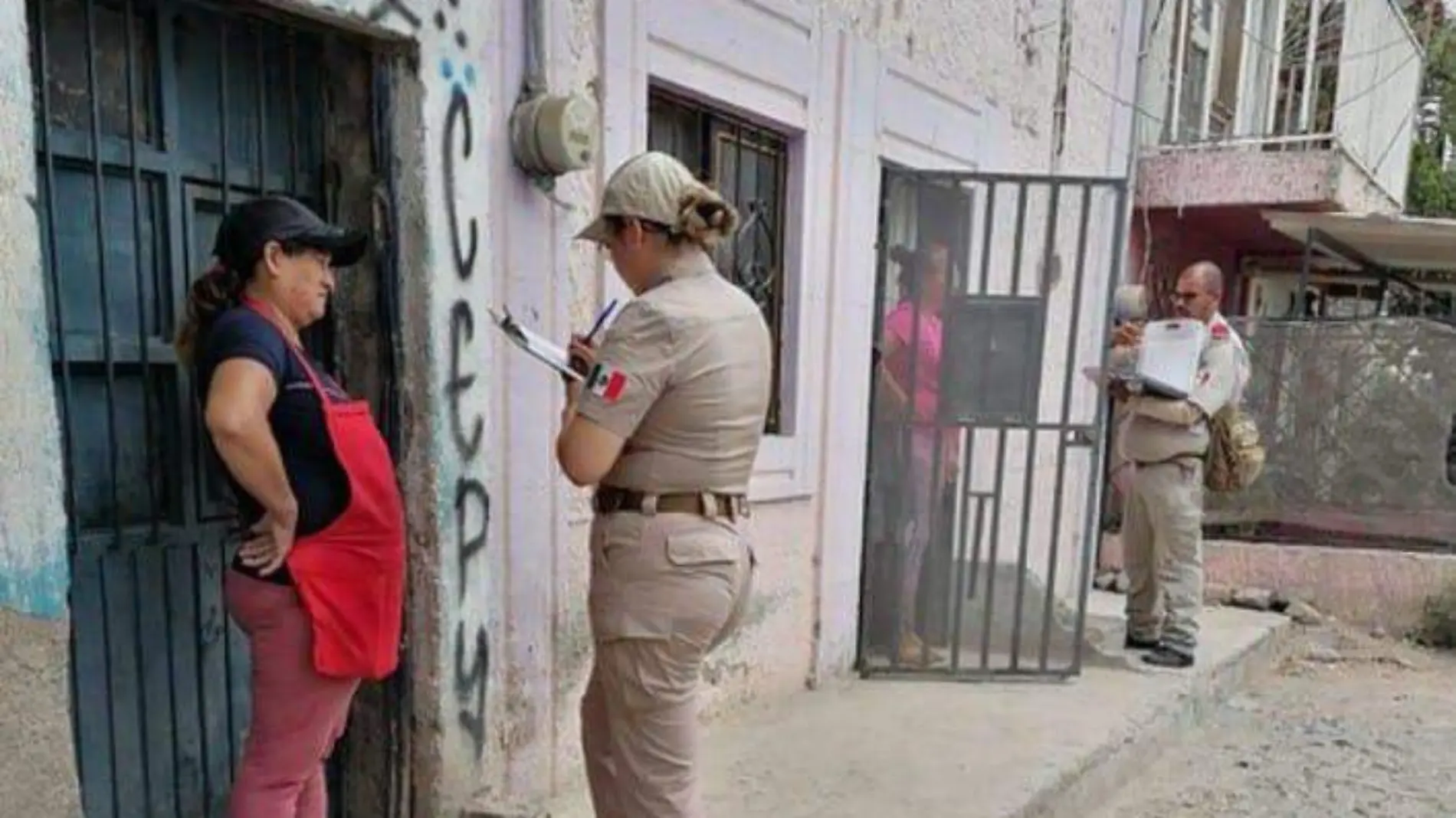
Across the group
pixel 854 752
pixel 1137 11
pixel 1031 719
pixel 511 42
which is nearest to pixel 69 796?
pixel 511 42

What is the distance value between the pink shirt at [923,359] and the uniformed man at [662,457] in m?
2.29

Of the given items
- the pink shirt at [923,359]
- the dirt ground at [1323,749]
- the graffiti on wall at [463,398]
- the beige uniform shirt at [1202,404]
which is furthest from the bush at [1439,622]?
the graffiti on wall at [463,398]

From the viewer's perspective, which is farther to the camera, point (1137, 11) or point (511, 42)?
point (1137, 11)

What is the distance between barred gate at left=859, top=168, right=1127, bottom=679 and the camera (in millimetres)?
4570

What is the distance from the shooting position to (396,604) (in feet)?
7.59

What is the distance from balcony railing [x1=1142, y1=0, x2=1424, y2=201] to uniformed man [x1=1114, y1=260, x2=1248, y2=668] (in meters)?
3.29

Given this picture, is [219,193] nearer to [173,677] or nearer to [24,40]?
[24,40]

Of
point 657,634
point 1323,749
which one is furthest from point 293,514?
point 1323,749

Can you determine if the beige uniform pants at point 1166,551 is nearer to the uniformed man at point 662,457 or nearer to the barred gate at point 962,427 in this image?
the barred gate at point 962,427

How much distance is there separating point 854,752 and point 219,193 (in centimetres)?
264

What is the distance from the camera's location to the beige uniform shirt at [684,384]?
2.28 m

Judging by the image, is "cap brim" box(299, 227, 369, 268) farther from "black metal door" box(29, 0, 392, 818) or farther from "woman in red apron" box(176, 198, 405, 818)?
"black metal door" box(29, 0, 392, 818)

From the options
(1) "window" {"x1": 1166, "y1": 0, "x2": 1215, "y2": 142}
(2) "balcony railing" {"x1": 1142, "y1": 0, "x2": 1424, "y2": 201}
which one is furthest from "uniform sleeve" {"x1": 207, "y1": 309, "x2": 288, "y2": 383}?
(1) "window" {"x1": 1166, "y1": 0, "x2": 1215, "y2": 142}

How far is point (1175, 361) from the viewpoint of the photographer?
489 centimetres
